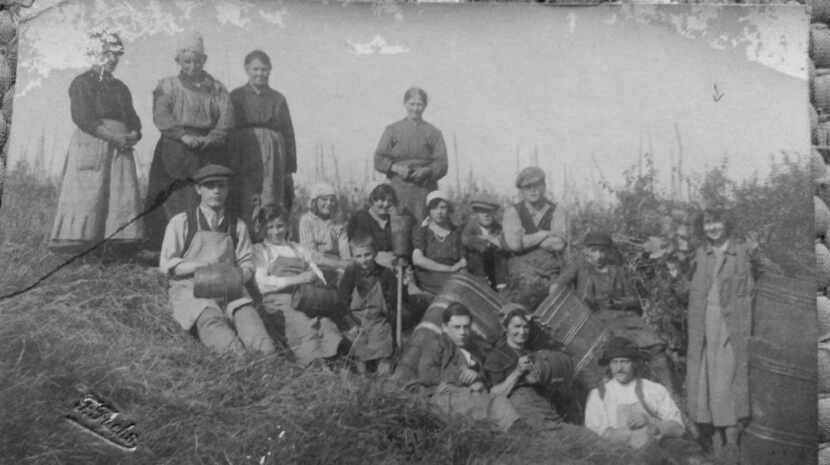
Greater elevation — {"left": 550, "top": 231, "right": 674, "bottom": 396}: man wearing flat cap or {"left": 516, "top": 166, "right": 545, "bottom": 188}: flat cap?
{"left": 516, "top": 166, "right": 545, "bottom": 188}: flat cap

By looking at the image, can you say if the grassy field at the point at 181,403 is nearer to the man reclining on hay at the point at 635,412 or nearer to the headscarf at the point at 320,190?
the man reclining on hay at the point at 635,412

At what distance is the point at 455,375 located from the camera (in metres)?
5.52

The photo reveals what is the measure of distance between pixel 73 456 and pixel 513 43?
3135mm

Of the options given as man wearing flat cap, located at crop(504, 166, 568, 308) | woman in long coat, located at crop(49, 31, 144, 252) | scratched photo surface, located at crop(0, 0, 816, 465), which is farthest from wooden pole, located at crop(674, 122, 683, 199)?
woman in long coat, located at crop(49, 31, 144, 252)

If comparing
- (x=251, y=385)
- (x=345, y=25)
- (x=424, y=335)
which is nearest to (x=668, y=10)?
(x=345, y=25)

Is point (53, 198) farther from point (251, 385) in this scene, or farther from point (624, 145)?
point (624, 145)

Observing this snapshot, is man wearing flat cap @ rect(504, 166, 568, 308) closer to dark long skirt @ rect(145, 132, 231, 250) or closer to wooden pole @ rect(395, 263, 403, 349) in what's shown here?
wooden pole @ rect(395, 263, 403, 349)

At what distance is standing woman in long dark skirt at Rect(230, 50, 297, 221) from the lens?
577cm

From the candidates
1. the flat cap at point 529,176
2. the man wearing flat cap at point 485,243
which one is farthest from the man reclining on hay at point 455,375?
the flat cap at point 529,176

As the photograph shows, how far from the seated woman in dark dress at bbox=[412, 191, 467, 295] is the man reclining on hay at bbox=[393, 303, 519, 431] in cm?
19

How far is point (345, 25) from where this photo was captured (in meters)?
5.86

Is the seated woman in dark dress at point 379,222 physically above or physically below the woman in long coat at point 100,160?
below

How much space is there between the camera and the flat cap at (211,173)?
574 cm

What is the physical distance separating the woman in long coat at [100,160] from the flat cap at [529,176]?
2.05 m
